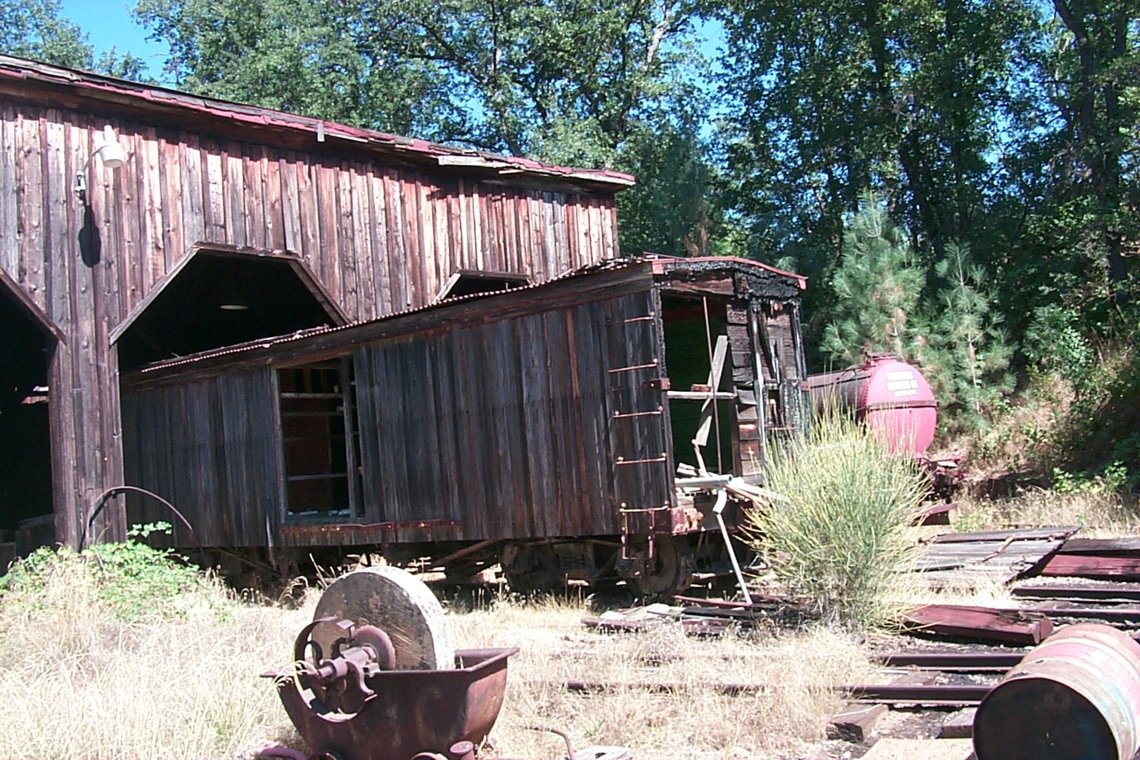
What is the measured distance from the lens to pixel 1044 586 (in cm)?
959

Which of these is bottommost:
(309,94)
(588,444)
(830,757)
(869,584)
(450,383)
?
(830,757)

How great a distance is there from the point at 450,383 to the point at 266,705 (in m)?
5.57

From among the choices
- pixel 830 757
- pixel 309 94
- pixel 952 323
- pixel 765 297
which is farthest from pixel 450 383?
pixel 309 94

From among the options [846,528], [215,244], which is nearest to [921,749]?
[846,528]

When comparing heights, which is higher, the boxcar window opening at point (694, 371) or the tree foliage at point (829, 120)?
the tree foliage at point (829, 120)

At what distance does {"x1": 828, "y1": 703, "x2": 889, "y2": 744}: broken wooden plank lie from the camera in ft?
18.0

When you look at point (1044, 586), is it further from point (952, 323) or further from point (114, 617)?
point (952, 323)

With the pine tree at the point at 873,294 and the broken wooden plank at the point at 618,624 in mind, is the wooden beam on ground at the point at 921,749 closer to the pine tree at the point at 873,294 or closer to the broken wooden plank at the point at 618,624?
the broken wooden plank at the point at 618,624

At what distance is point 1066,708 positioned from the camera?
411 cm

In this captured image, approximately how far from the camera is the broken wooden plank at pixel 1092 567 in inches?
384

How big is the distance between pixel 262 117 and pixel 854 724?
1139cm

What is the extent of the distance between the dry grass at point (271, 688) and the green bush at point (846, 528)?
1.40 feet

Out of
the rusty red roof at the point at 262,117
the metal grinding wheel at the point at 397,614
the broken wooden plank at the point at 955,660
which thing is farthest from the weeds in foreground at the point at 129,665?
the rusty red roof at the point at 262,117

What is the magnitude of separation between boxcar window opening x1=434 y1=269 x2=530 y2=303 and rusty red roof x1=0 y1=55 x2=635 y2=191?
1629mm
